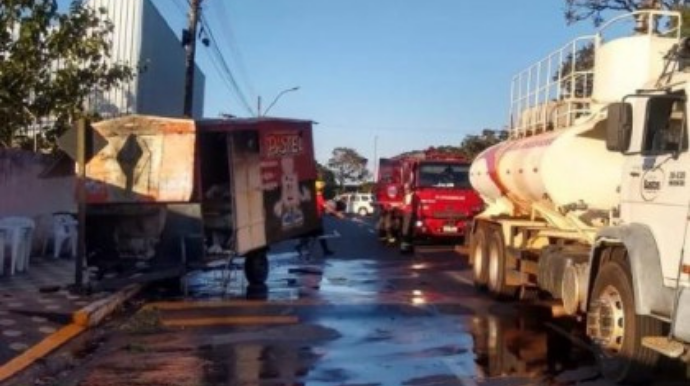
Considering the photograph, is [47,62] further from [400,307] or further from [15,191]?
[400,307]

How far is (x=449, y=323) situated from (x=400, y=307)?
1.60 m

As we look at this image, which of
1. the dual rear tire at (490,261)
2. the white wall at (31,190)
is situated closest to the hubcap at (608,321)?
the dual rear tire at (490,261)

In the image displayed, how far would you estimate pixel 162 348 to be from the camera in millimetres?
10969

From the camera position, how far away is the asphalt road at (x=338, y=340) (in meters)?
9.45

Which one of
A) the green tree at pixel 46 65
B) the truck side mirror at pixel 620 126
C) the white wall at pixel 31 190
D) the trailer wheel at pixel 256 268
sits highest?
the green tree at pixel 46 65

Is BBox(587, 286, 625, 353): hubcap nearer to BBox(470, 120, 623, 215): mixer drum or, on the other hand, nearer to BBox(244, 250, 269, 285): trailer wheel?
BBox(470, 120, 623, 215): mixer drum

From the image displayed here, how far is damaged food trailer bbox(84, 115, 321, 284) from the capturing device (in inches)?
626

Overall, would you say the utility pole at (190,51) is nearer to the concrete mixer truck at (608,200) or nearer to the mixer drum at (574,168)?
the concrete mixer truck at (608,200)

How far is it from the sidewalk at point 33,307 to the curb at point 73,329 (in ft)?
0.29

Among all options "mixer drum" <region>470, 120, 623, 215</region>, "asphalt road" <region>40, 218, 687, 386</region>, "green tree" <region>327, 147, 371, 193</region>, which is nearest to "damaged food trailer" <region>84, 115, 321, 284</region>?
"asphalt road" <region>40, 218, 687, 386</region>

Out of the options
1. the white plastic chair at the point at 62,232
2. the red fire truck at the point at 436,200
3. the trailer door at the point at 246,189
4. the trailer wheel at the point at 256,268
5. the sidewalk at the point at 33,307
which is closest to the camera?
the sidewalk at the point at 33,307

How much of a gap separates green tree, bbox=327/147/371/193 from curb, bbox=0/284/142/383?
395 feet

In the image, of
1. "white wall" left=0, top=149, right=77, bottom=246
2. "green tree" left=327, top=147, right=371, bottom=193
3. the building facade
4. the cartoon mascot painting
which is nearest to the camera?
the cartoon mascot painting

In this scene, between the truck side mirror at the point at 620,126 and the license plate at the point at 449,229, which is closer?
the truck side mirror at the point at 620,126
